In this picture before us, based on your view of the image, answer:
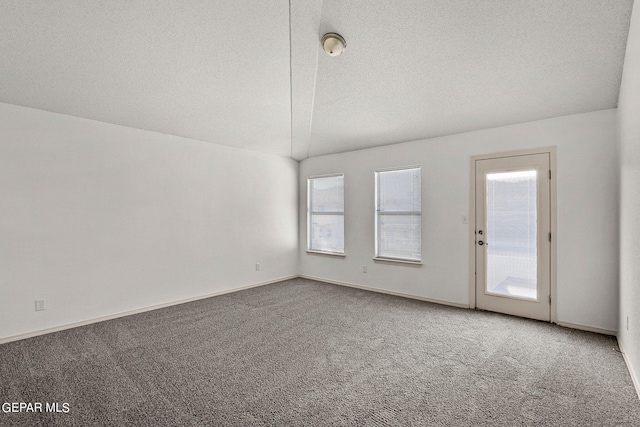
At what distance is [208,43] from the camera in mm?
2672

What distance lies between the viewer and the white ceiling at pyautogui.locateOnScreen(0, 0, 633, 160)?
2.29 meters

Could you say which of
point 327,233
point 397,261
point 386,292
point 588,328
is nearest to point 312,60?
point 397,261

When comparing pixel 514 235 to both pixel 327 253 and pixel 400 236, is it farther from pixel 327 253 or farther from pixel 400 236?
pixel 327 253

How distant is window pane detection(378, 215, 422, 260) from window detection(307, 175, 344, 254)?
83cm

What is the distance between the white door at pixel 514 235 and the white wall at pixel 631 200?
2.61 feet

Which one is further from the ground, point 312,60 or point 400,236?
point 312,60

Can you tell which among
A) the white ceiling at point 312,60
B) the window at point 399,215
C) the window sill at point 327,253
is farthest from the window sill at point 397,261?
the white ceiling at point 312,60

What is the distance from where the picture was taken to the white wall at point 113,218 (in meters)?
3.11

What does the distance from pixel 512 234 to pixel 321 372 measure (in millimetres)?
2883

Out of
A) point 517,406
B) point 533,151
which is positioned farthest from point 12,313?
point 533,151

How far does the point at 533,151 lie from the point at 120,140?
4.99 metres

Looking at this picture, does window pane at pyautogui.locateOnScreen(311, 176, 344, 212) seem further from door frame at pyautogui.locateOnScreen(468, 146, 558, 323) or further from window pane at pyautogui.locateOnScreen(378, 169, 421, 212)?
door frame at pyautogui.locateOnScreen(468, 146, 558, 323)

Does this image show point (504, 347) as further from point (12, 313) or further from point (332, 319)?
point (12, 313)

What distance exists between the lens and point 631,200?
7.45ft
